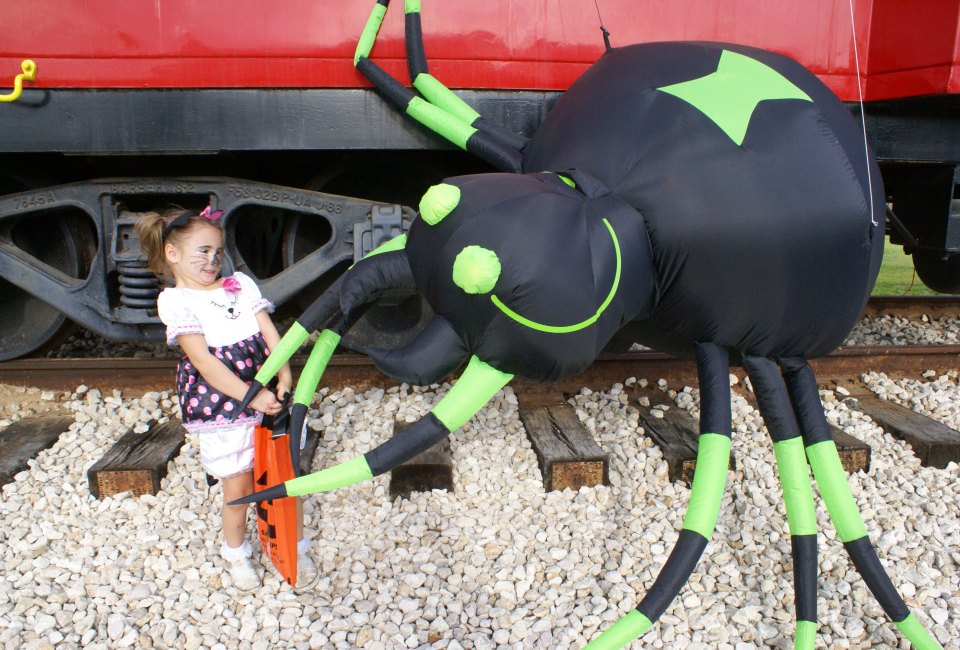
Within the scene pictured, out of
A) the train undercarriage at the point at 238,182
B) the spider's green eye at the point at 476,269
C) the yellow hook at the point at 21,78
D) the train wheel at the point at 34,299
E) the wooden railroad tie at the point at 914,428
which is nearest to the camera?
the spider's green eye at the point at 476,269

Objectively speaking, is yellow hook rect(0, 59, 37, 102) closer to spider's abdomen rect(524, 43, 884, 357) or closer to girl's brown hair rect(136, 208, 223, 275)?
girl's brown hair rect(136, 208, 223, 275)

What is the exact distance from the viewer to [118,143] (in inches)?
97.3

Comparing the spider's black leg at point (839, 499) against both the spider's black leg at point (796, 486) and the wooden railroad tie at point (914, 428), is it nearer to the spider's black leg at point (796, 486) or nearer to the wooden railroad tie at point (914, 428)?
the spider's black leg at point (796, 486)

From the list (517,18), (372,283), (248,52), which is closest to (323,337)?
(372,283)

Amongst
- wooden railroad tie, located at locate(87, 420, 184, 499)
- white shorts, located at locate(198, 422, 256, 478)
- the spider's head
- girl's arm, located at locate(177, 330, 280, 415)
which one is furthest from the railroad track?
the spider's head

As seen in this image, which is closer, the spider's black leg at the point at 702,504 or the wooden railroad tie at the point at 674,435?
the spider's black leg at the point at 702,504

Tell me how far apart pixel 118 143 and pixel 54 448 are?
1.28 m

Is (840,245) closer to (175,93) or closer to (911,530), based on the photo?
(911,530)

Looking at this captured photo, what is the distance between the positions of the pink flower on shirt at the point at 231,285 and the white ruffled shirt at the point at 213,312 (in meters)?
0.01

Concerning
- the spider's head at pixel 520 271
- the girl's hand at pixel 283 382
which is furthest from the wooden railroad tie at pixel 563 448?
the spider's head at pixel 520 271

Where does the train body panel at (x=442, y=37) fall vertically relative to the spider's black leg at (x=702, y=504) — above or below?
above

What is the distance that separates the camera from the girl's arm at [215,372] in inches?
77.9

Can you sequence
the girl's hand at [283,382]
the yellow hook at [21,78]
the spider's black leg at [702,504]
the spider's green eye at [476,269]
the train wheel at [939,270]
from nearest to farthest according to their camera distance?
the spider's green eye at [476,269] < the spider's black leg at [702,504] < the girl's hand at [283,382] < the yellow hook at [21,78] < the train wheel at [939,270]

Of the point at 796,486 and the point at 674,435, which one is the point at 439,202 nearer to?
the point at 796,486
